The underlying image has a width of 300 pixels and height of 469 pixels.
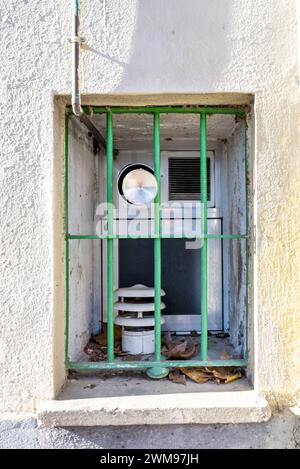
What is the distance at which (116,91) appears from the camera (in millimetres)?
2109

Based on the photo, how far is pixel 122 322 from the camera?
8.85 feet

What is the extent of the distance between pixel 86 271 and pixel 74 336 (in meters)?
0.54

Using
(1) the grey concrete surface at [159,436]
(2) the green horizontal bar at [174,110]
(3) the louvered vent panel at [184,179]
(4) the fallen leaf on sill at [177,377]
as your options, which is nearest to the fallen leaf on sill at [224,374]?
(4) the fallen leaf on sill at [177,377]

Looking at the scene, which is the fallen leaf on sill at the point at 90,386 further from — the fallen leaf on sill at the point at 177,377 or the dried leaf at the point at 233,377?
the dried leaf at the point at 233,377

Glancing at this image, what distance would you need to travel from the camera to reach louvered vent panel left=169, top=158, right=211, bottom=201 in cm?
318

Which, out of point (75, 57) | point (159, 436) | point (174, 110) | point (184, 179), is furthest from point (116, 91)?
point (159, 436)

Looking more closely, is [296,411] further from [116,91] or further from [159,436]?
[116,91]

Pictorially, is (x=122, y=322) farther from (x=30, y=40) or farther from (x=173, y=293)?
(x=30, y=40)

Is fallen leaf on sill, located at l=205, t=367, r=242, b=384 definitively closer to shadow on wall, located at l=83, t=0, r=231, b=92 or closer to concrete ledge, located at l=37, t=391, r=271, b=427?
concrete ledge, located at l=37, t=391, r=271, b=427

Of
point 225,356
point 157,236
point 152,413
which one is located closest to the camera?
point 152,413

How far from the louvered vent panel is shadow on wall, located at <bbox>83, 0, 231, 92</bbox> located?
1107 mm

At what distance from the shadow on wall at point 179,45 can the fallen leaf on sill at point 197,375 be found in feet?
5.38

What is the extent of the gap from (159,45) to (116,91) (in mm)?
342
